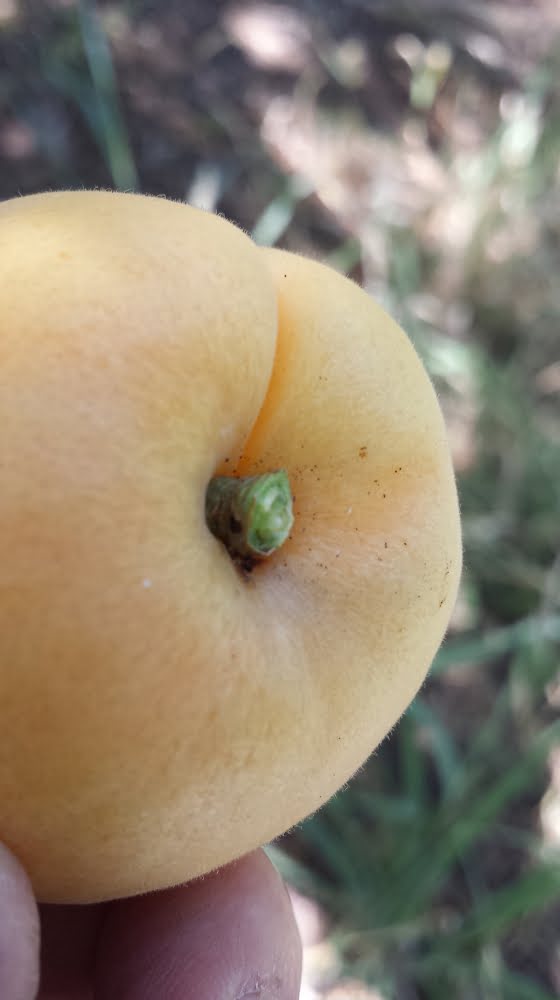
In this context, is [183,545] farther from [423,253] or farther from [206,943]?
[423,253]

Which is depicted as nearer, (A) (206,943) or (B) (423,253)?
(A) (206,943)

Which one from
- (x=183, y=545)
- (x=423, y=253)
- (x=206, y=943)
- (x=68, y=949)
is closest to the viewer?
(x=183, y=545)

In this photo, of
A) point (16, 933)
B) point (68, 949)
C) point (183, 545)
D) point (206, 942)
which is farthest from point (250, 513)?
point (68, 949)

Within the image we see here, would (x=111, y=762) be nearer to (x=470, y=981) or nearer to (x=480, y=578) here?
(x=470, y=981)

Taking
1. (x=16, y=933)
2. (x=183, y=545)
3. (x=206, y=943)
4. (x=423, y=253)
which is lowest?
(x=206, y=943)

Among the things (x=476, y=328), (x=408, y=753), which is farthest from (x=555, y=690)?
(x=476, y=328)

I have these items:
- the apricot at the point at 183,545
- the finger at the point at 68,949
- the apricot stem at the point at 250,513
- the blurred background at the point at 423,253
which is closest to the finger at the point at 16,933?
the apricot at the point at 183,545

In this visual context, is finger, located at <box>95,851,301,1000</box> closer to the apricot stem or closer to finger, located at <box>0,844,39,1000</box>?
finger, located at <box>0,844,39,1000</box>
